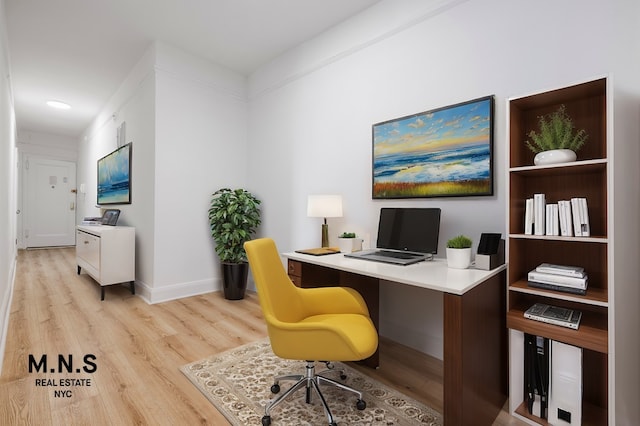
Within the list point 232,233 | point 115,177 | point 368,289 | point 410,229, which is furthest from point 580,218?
point 115,177

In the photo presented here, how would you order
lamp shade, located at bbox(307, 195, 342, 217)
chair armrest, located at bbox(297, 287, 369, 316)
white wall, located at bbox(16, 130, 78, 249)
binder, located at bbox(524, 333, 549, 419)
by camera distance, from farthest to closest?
1. white wall, located at bbox(16, 130, 78, 249)
2. lamp shade, located at bbox(307, 195, 342, 217)
3. chair armrest, located at bbox(297, 287, 369, 316)
4. binder, located at bbox(524, 333, 549, 419)

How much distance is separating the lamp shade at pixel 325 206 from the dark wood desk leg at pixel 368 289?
2.01 feet

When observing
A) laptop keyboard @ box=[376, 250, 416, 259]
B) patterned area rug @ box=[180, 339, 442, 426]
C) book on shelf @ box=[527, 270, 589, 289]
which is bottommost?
patterned area rug @ box=[180, 339, 442, 426]

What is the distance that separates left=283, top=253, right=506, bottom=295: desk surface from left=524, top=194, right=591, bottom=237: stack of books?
308 mm

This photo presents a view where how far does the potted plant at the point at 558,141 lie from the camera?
1.59 m

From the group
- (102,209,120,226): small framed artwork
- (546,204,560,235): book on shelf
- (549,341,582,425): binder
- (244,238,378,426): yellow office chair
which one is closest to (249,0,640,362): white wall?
(546,204,560,235): book on shelf

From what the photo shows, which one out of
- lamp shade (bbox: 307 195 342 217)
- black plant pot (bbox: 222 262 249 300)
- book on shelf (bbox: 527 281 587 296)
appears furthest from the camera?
black plant pot (bbox: 222 262 249 300)

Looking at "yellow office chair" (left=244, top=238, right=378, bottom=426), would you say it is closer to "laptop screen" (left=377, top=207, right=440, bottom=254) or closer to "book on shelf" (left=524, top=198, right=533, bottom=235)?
"laptop screen" (left=377, top=207, right=440, bottom=254)

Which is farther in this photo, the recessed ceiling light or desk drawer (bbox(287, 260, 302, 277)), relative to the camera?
the recessed ceiling light

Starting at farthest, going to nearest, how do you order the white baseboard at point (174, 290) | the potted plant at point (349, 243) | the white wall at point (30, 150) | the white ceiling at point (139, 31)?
the white wall at point (30, 150), the white baseboard at point (174, 290), the white ceiling at point (139, 31), the potted plant at point (349, 243)

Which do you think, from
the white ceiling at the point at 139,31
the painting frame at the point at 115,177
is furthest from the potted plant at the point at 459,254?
the painting frame at the point at 115,177

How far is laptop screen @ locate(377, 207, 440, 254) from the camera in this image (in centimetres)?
216

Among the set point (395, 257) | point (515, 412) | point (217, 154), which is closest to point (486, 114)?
point (395, 257)

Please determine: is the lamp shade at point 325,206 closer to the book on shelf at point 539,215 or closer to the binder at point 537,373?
the book on shelf at point 539,215
